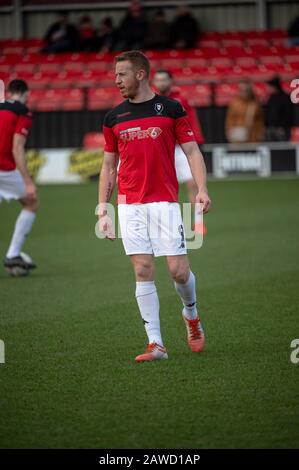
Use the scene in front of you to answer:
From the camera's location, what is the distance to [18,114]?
424 inches

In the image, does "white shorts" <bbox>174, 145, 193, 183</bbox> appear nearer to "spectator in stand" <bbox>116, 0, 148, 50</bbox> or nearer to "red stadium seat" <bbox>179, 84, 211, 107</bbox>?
"red stadium seat" <bbox>179, 84, 211, 107</bbox>

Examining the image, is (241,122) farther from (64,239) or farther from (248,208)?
(64,239)

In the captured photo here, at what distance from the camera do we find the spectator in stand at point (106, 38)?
29.8 m

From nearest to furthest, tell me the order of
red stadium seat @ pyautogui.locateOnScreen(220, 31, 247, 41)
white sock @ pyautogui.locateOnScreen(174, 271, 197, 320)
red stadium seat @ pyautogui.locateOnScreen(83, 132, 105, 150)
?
white sock @ pyautogui.locateOnScreen(174, 271, 197, 320) → red stadium seat @ pyautogui.locateOnScreen(83, 132, 105, 150) → red stadium seat @ pyautogui.locateOnScreen(220, 31, 247, 41)

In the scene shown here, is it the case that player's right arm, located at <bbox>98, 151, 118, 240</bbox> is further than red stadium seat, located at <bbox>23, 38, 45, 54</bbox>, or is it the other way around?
red stadium seat, located at <bbox>23, 38, 45, 54</bbox>

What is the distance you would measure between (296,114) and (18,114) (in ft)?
42.7

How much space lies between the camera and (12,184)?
11125 millimetres

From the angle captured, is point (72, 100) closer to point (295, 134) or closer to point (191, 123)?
point (295, 134)

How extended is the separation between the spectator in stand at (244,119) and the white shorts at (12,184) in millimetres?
10951

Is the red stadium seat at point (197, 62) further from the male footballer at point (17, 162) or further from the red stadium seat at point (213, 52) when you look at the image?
the male footballer at point (17, 162)

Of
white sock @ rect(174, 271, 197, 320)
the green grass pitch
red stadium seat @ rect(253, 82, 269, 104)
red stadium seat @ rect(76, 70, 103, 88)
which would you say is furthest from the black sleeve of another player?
red stadium seat @ rect(76, 70, 103, 88)

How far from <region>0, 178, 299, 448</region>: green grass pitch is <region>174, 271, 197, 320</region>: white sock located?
→ 0.29 meters

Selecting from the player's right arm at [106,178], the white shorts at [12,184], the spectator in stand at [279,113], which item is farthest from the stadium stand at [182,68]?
the player's right arm at [106,178]

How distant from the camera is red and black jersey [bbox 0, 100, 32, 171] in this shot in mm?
10680
